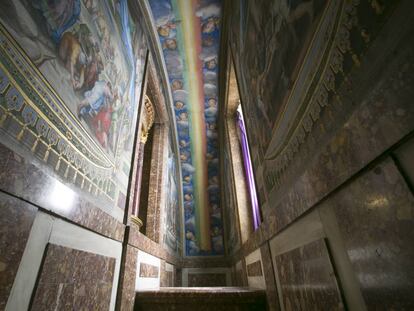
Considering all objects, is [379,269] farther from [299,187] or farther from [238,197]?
[238,197]

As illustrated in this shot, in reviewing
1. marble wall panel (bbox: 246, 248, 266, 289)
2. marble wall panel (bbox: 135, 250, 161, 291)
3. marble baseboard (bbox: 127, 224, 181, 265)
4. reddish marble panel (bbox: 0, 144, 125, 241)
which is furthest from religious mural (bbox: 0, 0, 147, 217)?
marble wall panel (bbox: 246, 248, 266, 289)

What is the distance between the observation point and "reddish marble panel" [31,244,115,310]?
47.8 inches

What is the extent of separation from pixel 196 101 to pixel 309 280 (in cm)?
595

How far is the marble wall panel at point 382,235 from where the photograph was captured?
638 mm

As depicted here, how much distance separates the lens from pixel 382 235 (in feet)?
2.38

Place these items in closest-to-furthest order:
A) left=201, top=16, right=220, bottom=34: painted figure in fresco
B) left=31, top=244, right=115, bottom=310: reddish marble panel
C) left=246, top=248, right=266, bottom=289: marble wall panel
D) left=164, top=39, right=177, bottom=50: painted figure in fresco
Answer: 1. left=31, top=244, right=115, bottom=310: reddish marble panel
2. left=246, top=248, right=266, bottom=289: marble wall panel
3. left=201, top=16, right=220, bottom=34: painted figure in fresco
4. left=164, top=39, right=177, bottom=50: painted figure in fresco

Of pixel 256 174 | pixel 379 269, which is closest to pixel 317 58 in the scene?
pixel 379 269

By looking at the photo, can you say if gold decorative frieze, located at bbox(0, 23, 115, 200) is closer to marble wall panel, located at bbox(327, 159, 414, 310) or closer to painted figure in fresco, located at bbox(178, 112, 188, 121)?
marble wall panel, located at bbox(327, 159, 414, 310)

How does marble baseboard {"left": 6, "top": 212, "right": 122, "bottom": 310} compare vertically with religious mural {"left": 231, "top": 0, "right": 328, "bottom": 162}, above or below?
below

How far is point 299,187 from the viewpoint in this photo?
133 centimetres

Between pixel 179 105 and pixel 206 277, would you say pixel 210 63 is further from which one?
pixel 206 277

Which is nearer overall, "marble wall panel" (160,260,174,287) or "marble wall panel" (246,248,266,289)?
"marble wall panel" (246,248,266,289)

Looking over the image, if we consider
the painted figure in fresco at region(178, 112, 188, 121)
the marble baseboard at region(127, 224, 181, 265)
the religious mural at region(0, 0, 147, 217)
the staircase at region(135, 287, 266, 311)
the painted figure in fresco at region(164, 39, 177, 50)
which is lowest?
the staircase at region(135, 287, 266, 311)

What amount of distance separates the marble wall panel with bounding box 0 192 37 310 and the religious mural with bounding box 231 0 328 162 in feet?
5.39
